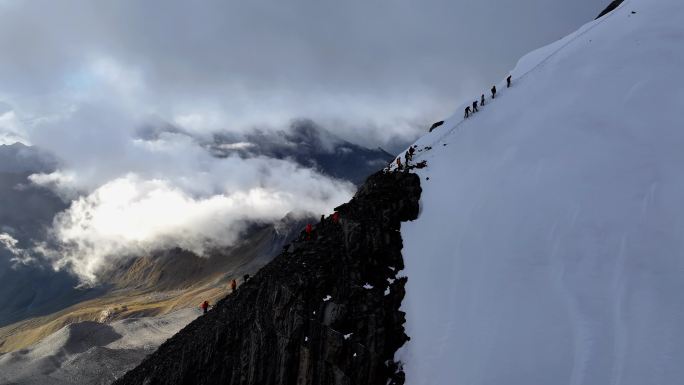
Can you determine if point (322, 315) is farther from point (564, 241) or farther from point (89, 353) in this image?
point (89, 353)

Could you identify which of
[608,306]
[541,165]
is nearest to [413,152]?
[541,165]

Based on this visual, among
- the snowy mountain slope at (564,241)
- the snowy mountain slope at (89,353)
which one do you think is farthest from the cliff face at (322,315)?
the snowy mountain slope at (89,353)

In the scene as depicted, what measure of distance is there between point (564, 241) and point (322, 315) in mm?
12159

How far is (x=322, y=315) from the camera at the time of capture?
2548cm

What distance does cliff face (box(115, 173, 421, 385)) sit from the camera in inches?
919

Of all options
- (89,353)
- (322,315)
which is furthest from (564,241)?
(89,353)

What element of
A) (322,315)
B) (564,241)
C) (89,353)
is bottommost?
(89,353)

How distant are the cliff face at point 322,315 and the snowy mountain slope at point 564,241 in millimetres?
1106

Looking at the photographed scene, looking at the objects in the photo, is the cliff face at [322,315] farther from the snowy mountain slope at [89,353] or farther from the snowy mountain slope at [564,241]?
the snowy mountain slope at [89,353]

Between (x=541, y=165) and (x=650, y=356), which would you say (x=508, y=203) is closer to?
(x=541, y=165)

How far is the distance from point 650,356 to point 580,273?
4388 millimetres

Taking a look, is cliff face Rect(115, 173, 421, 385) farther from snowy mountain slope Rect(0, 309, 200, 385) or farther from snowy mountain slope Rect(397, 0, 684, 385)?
snowy mountain slope Rect(0, 309, 200, 385)

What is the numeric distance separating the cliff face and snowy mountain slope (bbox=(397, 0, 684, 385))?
1106mm

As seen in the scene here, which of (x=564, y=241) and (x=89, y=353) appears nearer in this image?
(x=564, y=241)
